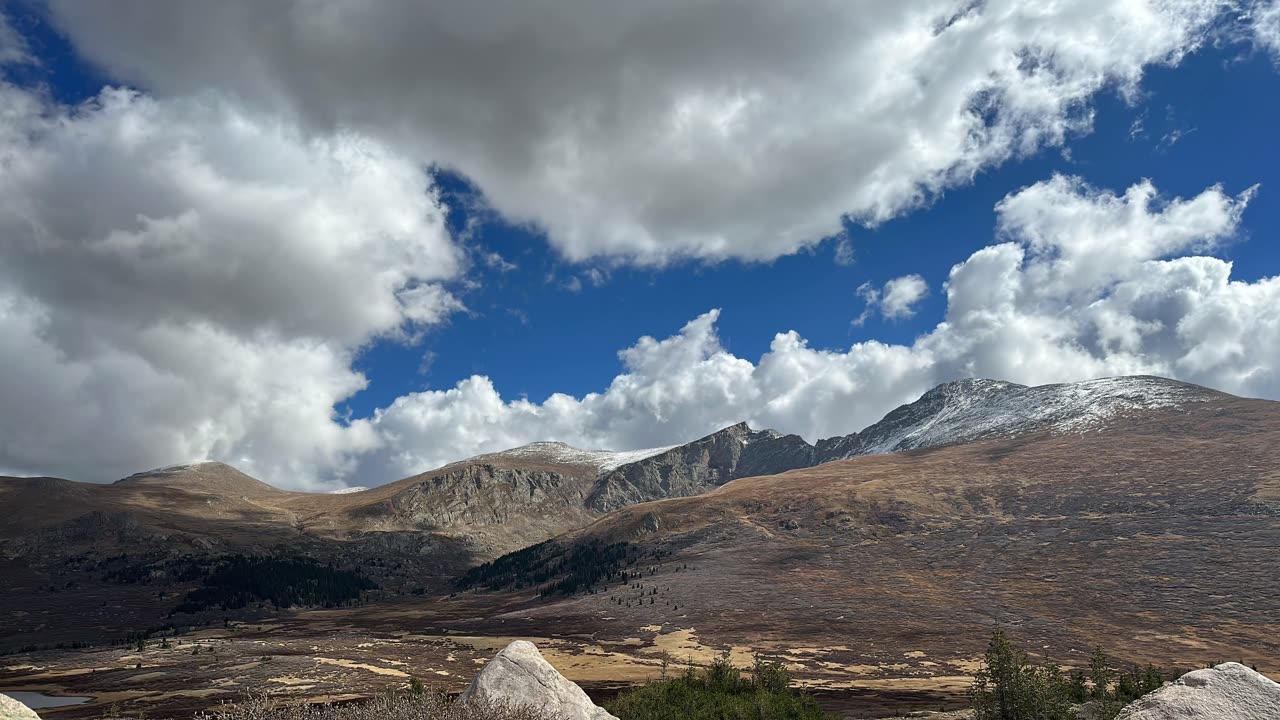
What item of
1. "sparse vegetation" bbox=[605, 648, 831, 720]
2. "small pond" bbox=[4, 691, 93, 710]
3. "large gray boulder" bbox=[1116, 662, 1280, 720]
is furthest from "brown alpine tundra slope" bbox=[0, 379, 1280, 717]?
"large gray boulder" bbox=[1116, 662, 1280, 720]

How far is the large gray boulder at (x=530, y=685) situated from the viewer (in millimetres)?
23250

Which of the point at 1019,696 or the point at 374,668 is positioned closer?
the point at 1019,696

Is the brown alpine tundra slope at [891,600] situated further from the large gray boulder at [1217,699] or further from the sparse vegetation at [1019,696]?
the large gray boulder at [1217,699]

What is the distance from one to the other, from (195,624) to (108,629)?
1775 cm

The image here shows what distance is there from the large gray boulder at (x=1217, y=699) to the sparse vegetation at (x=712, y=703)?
1840 cm

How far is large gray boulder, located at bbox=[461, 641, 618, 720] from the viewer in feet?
76.3

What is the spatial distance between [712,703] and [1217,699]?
23.5 metres

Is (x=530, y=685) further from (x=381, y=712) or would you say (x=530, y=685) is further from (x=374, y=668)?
(x=374, y=668)

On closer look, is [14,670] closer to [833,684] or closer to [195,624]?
[195,624]

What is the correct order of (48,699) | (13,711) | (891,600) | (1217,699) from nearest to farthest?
(13,711) < (1217,699) < (48,699) < (891,600)

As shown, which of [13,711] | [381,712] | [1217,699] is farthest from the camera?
[1217,699]

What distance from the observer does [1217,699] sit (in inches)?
765

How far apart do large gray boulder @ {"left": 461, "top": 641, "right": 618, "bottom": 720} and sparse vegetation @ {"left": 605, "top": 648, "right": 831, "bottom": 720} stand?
10126 millimetres

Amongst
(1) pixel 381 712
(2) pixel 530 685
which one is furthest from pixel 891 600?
(1) pixel 381 712
